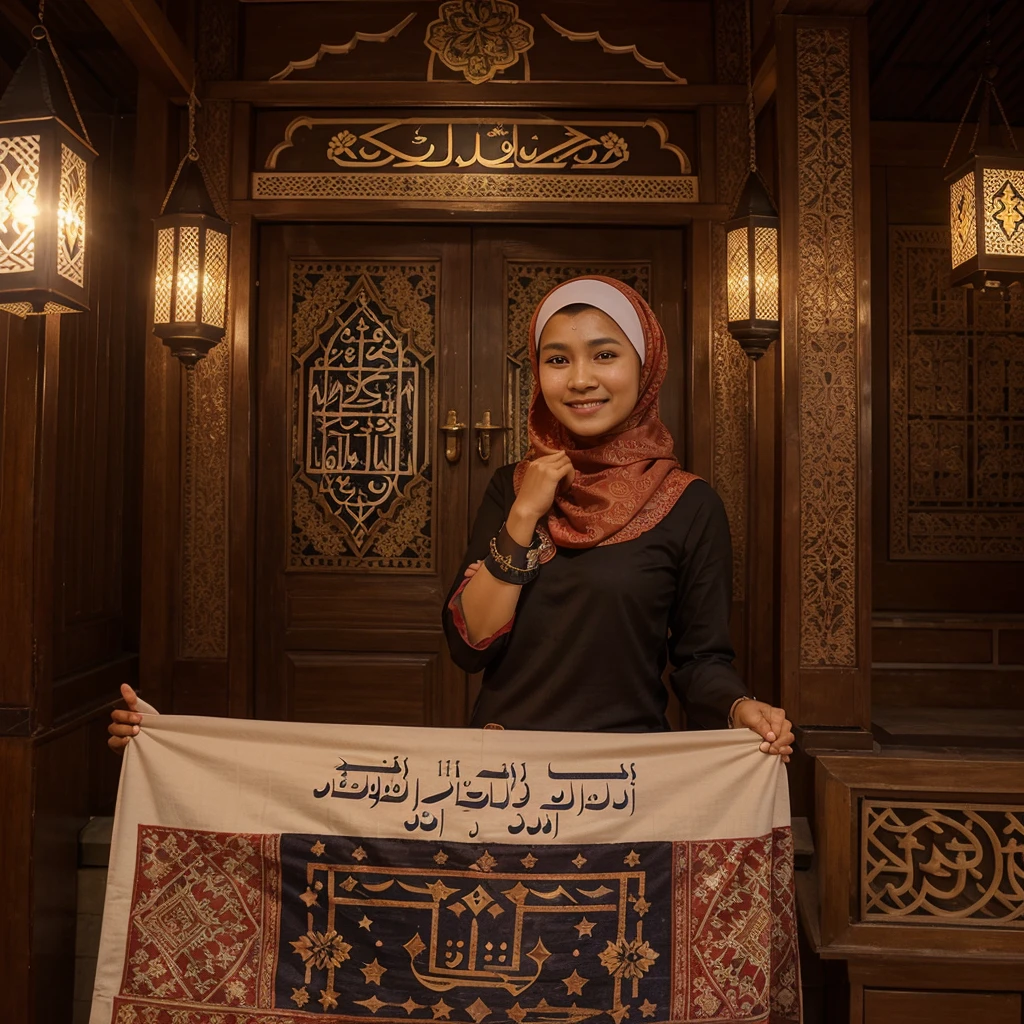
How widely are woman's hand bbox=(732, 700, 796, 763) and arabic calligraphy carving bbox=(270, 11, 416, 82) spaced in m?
2.63

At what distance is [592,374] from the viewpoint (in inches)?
67.2

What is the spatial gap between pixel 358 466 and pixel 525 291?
87 cm

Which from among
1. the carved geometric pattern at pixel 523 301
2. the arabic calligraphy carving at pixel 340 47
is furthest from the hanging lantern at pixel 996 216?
the arabic calligraphy carving at pixel 340 47

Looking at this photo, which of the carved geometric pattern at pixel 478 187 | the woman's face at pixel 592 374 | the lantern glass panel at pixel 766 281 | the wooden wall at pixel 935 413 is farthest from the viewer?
the wooden wall at pixel 935 413

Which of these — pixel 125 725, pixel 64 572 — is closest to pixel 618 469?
pixel 125 725

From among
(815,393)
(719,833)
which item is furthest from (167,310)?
(719,833)

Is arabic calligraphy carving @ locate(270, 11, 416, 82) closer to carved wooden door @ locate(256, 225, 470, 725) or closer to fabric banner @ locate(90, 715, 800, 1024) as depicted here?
carved wooden door @ locate(256, 225, 470, 725)

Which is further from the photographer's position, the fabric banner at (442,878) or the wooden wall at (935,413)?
the wooden wall at (935,413)

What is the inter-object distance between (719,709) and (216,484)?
2.06 m

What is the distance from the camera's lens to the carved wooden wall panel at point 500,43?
123 inches

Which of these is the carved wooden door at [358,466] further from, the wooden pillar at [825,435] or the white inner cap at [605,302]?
the white inner cap at [605,302]

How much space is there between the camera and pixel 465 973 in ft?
5.30

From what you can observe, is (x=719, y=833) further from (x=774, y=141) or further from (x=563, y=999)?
(x=774, y=141)

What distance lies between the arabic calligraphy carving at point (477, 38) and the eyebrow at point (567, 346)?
178 centimetres
